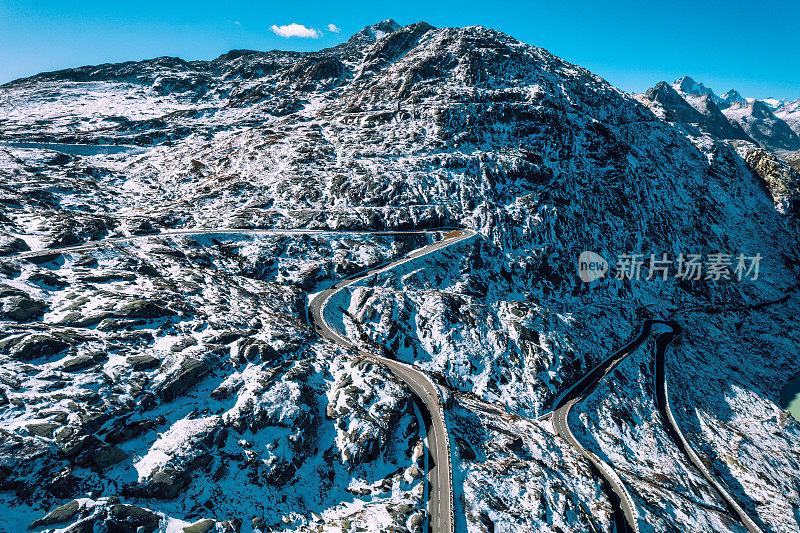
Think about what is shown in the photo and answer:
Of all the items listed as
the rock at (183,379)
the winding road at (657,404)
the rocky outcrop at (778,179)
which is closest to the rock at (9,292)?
the rock at (183,379)

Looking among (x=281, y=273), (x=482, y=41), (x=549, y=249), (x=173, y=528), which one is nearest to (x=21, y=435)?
(x=173, y=528)

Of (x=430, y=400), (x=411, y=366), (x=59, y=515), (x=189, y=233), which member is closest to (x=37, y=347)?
(x=59, y=515)

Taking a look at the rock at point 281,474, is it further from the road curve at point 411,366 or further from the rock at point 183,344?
the rock at point 183,344

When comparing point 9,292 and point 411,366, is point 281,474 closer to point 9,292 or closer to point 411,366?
point 411,366

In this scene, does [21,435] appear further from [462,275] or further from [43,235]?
[462,275]

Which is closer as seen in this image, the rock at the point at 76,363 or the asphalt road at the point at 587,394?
the rock at the point at 76,363

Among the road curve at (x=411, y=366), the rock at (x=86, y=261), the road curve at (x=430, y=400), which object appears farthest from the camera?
the rock at (x=86, y=261)
